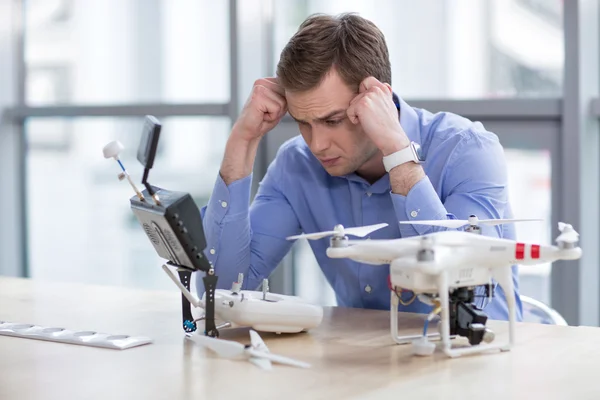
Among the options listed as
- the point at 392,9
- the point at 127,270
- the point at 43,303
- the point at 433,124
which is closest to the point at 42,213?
the point at 127,270

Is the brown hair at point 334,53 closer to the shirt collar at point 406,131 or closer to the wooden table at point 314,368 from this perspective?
the shirt collar at point 406,131

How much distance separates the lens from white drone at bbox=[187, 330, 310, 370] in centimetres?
129

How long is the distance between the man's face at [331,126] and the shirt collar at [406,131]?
0.08m

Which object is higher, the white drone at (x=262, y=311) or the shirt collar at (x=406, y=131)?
the shirt collar at (x=406, y=131)

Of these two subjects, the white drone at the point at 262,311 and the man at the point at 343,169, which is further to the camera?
the man at the point at 343,169

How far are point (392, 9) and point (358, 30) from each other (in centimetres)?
124

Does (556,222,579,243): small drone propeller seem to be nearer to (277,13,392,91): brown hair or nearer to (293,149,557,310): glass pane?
(277,13,392,91): brown hair

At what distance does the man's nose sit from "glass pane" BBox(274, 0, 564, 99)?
1.16m

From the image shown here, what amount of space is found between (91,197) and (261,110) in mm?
2386

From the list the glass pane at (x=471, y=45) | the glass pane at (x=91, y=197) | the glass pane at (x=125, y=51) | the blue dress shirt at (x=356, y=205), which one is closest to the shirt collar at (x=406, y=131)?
the blue dress shirt at (x=356, y=205)

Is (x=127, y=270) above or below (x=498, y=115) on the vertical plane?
below

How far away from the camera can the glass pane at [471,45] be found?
276cm

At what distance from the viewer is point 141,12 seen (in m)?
3.70

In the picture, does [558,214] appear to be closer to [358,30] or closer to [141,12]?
[358,30]
